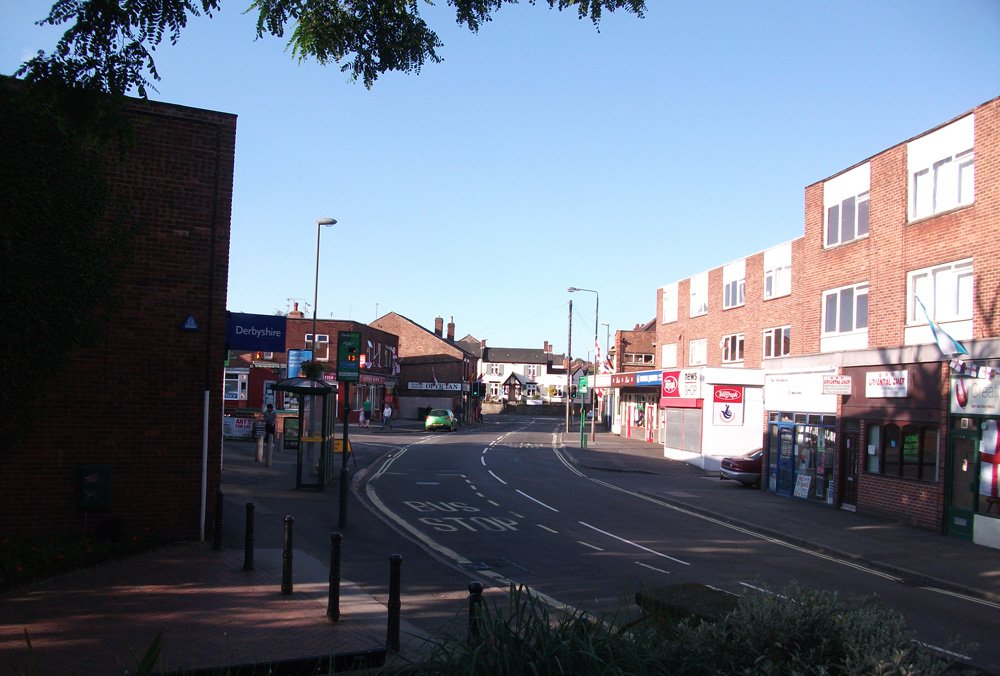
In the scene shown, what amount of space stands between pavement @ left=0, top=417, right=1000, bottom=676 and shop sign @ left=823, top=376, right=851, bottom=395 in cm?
571

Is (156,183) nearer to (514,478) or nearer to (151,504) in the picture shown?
(151,504)

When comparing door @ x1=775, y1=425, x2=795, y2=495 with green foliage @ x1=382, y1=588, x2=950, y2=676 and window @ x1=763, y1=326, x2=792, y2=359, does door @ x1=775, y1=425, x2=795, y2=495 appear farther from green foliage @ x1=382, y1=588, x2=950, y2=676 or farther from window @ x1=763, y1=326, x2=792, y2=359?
green foliage @ x1=382, y1=588, x2=950, y2=676

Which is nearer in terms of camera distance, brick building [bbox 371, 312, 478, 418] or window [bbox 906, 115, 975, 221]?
window [bbox 906, 115, 975, 221]

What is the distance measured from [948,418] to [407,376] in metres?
64.3

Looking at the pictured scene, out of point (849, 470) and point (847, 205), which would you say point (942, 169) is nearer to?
point (847, 205)

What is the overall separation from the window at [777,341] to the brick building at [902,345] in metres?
7.45

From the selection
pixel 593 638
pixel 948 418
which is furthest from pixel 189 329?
pixel 948 418

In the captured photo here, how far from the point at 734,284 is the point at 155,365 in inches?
1237

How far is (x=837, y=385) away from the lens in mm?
23062

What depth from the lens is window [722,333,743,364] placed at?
3878 cm

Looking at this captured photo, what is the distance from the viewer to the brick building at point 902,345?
60.4 ft

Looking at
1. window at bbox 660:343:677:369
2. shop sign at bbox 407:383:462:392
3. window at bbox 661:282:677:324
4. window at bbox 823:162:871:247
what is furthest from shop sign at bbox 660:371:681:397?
shop sign at bbox 407:383:462:392

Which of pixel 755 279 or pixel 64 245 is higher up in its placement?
pixel 755 279

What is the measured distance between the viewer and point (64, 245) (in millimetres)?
11305
